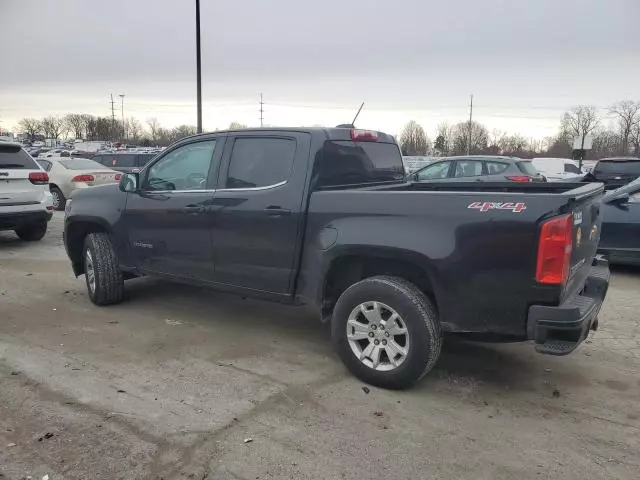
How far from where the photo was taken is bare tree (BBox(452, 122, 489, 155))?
272 feet

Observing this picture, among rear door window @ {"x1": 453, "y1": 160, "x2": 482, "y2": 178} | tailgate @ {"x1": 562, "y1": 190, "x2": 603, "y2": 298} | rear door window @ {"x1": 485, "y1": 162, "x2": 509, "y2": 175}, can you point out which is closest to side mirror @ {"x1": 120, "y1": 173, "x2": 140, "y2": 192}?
tailgate @ {"x1": 562, "y1": 190, "x2": 603, "y2": 298}

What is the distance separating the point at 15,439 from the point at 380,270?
8.48 feet

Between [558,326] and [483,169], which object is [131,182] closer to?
[558,326]

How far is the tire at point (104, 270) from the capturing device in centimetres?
590

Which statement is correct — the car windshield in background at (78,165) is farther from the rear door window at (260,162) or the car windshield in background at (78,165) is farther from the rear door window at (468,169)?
the rear door window at (260,162)

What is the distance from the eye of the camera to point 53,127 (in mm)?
123375

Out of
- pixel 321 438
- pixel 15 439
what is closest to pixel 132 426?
pixel 15 439

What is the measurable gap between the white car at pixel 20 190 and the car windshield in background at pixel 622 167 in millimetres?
13506

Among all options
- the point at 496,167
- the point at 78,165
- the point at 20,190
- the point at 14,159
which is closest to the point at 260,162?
the point at 20,190

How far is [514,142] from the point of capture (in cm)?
9425

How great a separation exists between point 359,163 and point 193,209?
5.06ft

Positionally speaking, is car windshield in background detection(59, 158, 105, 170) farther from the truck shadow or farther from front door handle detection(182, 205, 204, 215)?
front door handle detection(182, 205, 204, 215)

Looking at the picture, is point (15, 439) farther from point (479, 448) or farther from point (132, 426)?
point (479, 448)

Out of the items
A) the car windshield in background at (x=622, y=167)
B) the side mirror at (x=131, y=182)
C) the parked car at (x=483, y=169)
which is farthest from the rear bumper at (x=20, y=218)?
the car windshield in background at (x=622, y=167)
